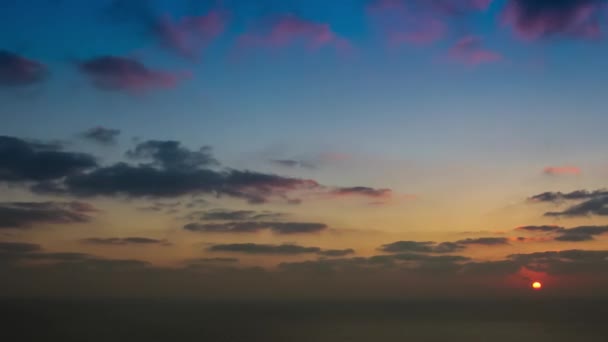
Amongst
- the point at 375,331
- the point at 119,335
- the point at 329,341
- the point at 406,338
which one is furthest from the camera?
the point at 375,331

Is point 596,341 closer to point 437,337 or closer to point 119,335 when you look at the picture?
point 437,337

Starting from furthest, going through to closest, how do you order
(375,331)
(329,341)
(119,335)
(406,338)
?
(375,331), (406,338), (329,341), (119,335)

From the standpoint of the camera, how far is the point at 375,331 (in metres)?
152

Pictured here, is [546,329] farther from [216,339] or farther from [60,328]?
[60,328]

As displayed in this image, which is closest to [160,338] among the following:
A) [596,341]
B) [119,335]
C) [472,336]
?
[119,335]

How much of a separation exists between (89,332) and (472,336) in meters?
98.3

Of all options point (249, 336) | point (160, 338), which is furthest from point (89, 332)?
point (249, 336)

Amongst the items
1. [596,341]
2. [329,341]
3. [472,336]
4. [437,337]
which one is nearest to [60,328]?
[329,341]

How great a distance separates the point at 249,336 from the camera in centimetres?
12775

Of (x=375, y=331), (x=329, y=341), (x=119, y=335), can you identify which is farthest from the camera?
(x=375, y=331)

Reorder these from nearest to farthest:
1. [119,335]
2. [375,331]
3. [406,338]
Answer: [119,335]
[406,338]
[375,331]

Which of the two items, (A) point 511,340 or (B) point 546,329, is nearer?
(A) point 511,340

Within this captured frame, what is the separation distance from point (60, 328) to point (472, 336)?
108m

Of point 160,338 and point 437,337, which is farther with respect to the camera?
point 437,337
